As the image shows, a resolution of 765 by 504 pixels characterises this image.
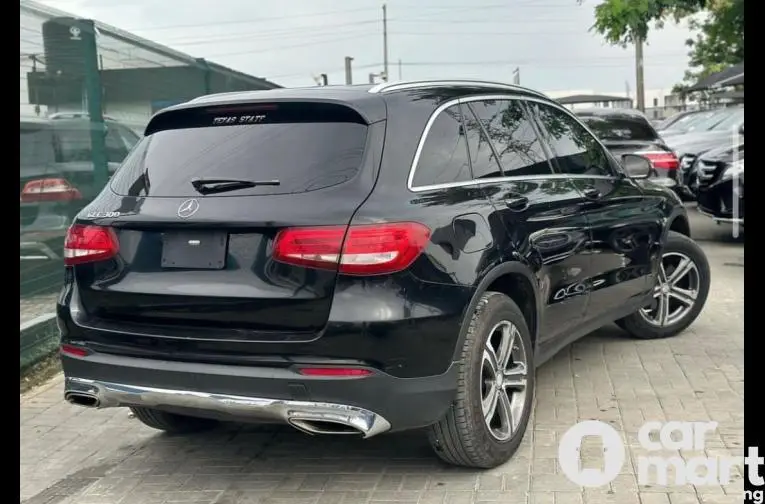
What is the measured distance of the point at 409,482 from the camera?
3.78 m

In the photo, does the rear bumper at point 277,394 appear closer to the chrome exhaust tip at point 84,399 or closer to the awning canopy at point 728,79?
the chrome exhaust tip at point 84,399

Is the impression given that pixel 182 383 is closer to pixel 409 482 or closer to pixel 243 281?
pixel 243 281

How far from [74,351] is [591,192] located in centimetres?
296

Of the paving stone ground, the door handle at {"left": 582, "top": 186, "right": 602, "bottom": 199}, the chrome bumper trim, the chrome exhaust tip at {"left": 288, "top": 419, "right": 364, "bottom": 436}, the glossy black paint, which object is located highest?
the door handle at {"left": 582, "top": 186, "right": 602, "bottom": 199}

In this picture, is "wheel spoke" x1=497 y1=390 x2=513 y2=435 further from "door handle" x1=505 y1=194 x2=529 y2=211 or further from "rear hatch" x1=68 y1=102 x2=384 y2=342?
"rear hatch" x1=68 y1=102 x2=384 y2=342

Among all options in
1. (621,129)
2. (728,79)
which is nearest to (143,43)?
(621,129)

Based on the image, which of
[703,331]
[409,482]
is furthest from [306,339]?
[703,331]

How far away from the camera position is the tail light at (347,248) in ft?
10.5

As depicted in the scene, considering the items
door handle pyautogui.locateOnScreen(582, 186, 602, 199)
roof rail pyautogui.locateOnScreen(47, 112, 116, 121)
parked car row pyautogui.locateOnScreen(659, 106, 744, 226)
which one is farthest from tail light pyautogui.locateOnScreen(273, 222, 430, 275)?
parked car row pyautogui.locateOnScreen(659, 106, 744, 226)

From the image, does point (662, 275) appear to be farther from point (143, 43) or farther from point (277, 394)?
point (143, 43)

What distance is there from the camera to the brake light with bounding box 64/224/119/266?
361cm

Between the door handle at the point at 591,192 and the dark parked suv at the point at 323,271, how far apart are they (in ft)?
2.12

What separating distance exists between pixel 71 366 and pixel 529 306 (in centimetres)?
218

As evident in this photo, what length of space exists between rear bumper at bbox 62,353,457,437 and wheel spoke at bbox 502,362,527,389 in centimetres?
55
